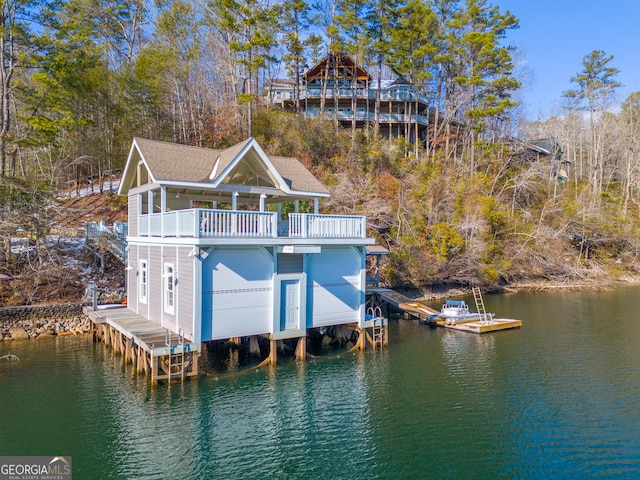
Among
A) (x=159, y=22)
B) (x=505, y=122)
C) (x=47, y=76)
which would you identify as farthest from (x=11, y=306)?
(x=505, y=122)

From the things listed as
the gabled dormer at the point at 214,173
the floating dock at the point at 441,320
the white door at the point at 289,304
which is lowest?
the floating dock at the point at 441,320

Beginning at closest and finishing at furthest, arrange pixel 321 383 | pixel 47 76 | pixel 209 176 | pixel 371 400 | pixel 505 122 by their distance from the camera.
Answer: pixel 371 400 < pixel 321 383 < pixel 209 176 < pixel 47 76 < pixel 505 122

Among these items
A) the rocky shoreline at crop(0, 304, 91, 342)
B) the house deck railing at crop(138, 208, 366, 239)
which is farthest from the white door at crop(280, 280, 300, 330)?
the rocky shoreline at crop(0, 304, 91, 342)

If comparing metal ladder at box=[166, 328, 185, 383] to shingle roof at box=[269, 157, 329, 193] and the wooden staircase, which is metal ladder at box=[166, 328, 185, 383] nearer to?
the wooden staircase

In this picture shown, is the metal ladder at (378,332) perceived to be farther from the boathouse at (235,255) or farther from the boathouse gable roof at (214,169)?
the boathouse gable roof at (214,169)

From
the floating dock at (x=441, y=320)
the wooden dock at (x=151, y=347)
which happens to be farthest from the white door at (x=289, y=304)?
the floating dock at (x=441, y=320)

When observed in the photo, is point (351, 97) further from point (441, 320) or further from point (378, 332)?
point (378, 332)

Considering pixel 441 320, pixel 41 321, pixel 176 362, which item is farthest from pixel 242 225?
pixel 441 320

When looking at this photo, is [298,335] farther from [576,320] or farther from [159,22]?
[159,22]
